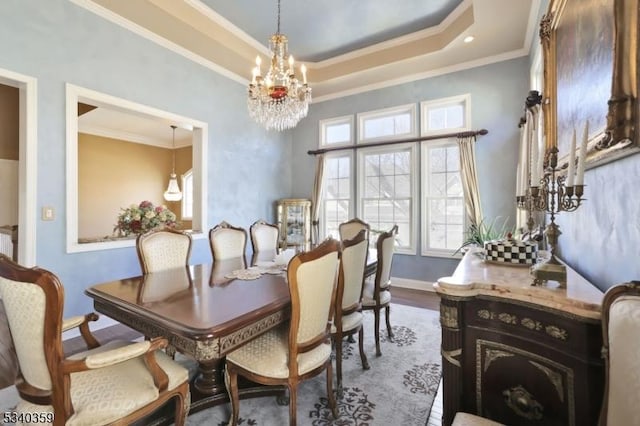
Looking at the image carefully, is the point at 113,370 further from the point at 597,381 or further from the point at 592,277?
the point at 592,277

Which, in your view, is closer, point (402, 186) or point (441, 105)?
point (441, 105)

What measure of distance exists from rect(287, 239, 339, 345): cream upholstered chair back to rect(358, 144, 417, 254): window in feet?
10.7

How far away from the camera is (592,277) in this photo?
139 cm

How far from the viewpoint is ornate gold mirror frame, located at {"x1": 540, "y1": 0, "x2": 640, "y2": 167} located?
922mm

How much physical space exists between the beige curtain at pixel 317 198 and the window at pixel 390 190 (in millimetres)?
742

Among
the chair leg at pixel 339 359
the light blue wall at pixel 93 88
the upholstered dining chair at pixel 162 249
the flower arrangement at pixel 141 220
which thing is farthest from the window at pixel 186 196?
the chair leg at pixel 339 359

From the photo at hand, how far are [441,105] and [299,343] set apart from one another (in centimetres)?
421

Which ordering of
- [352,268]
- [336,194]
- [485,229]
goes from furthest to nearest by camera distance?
[336,194]
[485,229]
[352,268]

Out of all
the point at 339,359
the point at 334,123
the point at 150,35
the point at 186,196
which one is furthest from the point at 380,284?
the point at 186,196

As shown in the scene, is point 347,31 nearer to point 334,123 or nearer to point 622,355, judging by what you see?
point 334,123

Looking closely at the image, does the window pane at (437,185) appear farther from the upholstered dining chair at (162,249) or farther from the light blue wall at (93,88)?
the upholstered dining chair at (162,249)

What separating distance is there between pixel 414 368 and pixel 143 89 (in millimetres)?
4135

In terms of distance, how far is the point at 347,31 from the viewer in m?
4.00

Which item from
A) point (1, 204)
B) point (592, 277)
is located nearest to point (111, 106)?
point (1, 204)
